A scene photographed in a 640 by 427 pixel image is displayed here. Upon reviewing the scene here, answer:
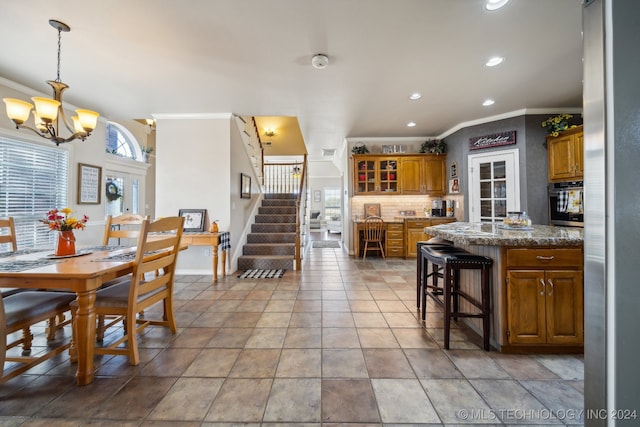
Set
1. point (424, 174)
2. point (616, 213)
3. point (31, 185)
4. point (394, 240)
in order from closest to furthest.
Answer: point (616, 213), point (31, 185), point (394, 240), point (424, 174)

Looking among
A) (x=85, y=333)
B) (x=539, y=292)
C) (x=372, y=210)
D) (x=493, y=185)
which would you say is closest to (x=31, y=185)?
(x=85, y=333)

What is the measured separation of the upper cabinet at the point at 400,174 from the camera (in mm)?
5875

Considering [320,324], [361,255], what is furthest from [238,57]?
[361,255]

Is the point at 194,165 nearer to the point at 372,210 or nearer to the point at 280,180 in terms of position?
the point at 372,210

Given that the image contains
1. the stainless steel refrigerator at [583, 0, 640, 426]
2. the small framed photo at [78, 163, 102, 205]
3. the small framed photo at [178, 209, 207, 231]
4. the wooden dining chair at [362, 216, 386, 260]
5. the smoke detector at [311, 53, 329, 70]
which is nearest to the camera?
the stainless steel refrigerator at [583, 0, 640, 426]

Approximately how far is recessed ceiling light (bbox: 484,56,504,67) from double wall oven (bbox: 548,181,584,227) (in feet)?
7.58

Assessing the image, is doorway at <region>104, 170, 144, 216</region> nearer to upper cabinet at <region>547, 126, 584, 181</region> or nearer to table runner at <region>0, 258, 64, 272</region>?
table runner at <region>0, 258, 64, 272</region>

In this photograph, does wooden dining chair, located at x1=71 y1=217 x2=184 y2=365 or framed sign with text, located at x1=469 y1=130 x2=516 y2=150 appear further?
framed sign with text, located at x1=469 y1=130 x2=516 y2=150

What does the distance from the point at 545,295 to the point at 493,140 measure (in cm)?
377

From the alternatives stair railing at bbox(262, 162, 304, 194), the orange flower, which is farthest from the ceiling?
stair railing at bbox(262, 162, 304, 194)

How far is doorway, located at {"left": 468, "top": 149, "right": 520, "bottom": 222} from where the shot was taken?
456 centimetres

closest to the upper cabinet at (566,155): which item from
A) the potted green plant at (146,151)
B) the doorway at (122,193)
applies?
the doorway at (122,193)

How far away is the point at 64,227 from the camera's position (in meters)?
2.02

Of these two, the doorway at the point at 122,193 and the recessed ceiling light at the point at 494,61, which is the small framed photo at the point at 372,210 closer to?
the recessed ceiling light at the point at 494,61
